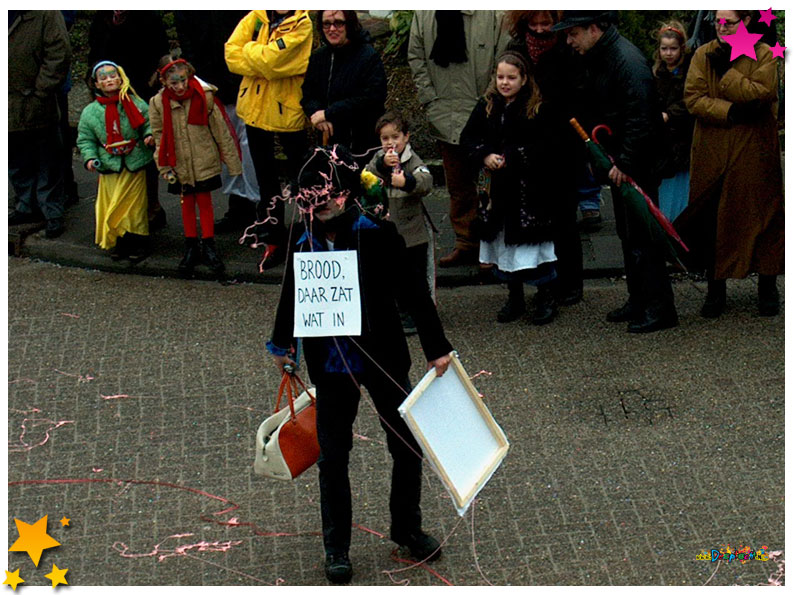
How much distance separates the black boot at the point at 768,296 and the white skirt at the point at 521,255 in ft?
4.12

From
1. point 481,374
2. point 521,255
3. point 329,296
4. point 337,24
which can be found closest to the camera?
point 329,296

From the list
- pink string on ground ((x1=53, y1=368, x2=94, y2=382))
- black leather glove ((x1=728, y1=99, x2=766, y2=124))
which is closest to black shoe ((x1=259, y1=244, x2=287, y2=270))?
pink string on ground ((x1=53, y1=368, x2=94, y2=382))

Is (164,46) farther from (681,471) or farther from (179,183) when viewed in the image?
(681,471)

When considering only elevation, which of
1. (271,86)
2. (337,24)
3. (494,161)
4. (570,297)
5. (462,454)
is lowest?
(570,297)

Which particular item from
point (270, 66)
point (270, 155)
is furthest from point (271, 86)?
point (270, 155)

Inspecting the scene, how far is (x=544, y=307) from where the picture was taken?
7.73 metres

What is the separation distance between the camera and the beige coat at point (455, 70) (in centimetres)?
816

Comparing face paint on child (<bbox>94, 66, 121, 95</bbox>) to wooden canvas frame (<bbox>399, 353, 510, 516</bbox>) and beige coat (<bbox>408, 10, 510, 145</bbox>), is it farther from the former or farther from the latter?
wooden canvas frame (<bbox>399, 353, 510, 516</bbox>)

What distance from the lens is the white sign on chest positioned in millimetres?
4965

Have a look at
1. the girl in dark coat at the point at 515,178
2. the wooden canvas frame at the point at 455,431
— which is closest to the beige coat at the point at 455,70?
the girl in dark coat at the point at 515,178

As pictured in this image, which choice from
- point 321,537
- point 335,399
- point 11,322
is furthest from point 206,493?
point 11,322

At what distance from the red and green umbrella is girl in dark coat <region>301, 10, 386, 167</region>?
1419mm

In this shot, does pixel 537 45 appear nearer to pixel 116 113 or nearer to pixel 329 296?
pixel 116 113

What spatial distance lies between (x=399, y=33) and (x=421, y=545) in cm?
729
